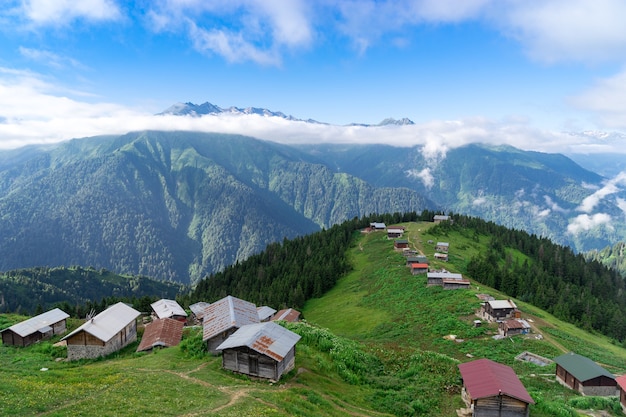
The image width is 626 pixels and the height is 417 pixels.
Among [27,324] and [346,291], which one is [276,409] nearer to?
[27,324]

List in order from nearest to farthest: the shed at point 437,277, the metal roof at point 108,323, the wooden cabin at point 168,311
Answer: the metal roof at point 108,323
the wooden cabin at point 168,311
the shed at point 437,277

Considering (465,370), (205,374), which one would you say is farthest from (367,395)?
(205,374)

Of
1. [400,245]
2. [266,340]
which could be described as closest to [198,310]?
[400,245]

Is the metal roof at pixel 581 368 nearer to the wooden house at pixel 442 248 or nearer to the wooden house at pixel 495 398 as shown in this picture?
the wooden house at pixel 495 398

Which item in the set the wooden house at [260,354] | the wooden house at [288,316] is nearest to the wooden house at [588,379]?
the wooden house at [260,354]

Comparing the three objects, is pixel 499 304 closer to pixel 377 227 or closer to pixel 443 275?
pixel 443 275

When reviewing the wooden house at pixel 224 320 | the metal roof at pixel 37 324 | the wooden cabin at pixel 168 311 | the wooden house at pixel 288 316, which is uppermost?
the wooden house at pixel 224 320

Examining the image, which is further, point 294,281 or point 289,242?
point 289,242
